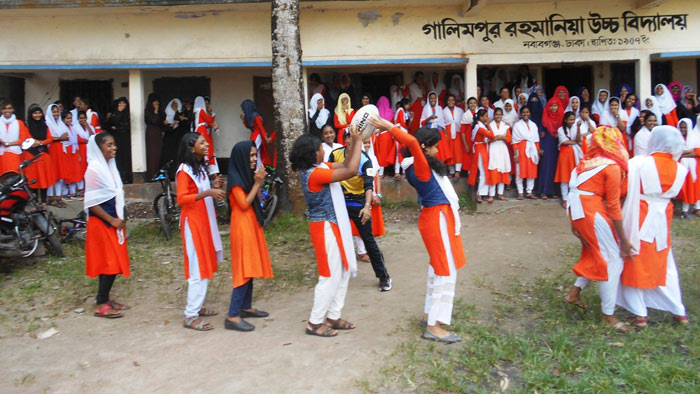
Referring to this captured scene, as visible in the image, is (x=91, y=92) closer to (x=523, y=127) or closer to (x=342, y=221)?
(x=523, y=127)

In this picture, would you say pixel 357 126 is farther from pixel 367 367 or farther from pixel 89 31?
pixel 89 31

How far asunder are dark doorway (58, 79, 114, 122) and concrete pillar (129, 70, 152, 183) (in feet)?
5.48

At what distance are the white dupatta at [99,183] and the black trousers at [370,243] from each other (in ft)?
7.17

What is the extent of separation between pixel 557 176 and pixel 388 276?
16.5 feet

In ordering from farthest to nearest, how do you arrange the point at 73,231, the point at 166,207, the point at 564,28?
the point at 564,28
the point at 166,207
the point at 73,231

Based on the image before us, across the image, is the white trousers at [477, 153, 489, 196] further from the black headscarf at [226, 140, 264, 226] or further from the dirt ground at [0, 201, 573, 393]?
the black headscarf at [226, 140, 264, 226]

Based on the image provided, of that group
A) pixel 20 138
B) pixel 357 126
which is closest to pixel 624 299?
pixel 357 126

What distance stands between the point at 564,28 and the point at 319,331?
8.19 metres

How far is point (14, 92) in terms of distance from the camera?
1176cm

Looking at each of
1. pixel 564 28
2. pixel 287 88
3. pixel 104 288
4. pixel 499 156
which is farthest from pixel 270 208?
pixel 564 28

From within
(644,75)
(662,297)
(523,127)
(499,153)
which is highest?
(644,75)

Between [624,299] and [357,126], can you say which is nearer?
[357,126]

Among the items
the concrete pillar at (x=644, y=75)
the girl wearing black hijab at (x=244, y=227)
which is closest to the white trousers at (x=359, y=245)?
the girl wearing black hijab at (x=244, y=227)

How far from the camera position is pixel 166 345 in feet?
14.9
